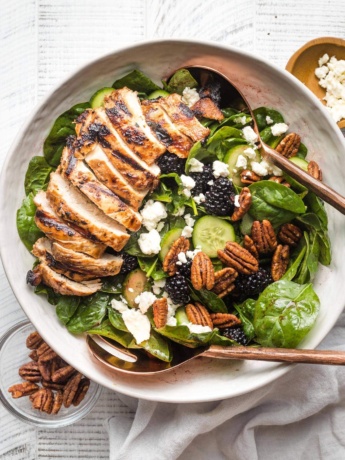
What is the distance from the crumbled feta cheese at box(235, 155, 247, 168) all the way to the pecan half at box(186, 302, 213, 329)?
603 millimetres

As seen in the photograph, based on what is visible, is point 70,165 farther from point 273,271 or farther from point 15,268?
point 273,271

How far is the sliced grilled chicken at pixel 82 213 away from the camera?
2.57 meters

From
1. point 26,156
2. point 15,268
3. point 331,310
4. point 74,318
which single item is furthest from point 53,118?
point 331,310

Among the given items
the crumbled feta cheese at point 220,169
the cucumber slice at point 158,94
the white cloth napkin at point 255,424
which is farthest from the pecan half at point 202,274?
the cucumber slice at point 158,94

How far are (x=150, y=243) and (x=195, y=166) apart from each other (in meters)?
0.37

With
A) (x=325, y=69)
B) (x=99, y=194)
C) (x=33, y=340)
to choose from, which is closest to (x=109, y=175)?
(x=99, y=194)

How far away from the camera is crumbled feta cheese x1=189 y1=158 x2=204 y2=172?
2.70m

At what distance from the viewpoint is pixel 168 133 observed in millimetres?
2670

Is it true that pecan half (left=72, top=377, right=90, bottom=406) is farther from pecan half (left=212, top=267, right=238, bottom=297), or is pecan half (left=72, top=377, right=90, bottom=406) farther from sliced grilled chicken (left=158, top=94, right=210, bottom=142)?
sliced grilled chicken (left=158, top=94, right=210, bottom=142)

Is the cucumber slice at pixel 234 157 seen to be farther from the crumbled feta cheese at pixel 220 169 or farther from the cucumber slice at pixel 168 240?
the cucumber slice at pixel 168 240

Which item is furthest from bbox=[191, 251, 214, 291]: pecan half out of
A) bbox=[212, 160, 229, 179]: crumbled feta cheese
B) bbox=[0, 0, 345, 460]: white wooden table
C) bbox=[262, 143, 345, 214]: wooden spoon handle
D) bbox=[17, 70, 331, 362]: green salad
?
bbox=[0, 0, 345, 460]: white wooden table

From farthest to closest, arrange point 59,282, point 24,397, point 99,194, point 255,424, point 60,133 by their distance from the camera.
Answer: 1. point 24,397
2. point 255,424
3. point 60,133
4. point 59,282
5. point 99,194

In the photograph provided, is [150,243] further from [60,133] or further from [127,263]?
[60,133]

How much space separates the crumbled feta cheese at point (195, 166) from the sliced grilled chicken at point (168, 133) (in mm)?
40
